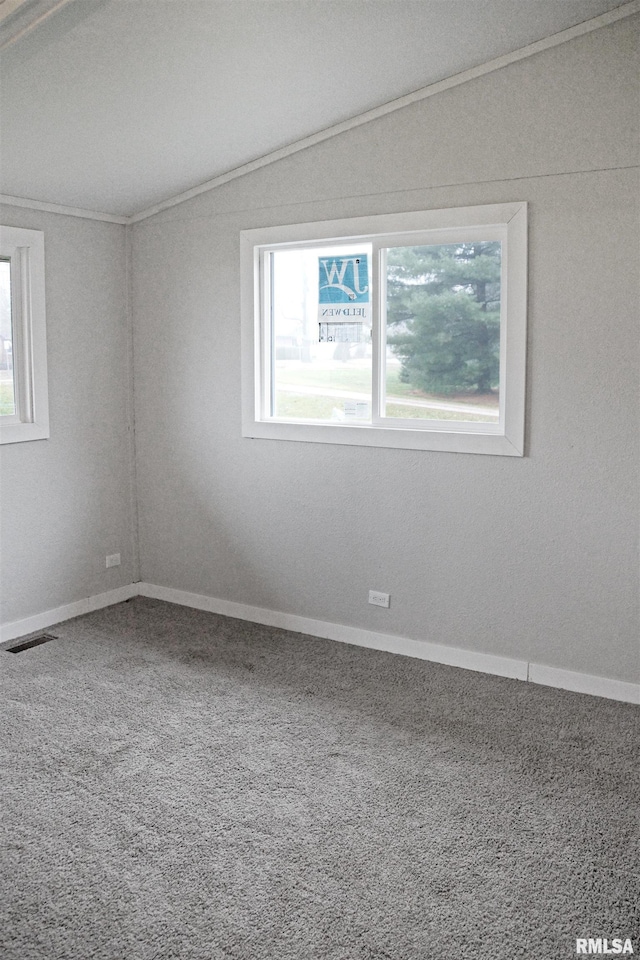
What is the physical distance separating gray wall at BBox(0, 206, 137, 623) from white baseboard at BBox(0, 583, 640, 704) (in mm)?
72

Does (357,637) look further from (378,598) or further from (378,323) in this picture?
(378,323)

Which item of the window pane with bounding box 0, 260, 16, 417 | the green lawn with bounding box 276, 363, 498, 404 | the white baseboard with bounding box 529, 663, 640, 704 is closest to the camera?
the white baseboard with bounding box 529, 663, 640, 704

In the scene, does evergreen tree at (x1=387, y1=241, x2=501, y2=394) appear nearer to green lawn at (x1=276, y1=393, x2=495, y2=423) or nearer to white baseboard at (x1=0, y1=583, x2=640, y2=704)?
green lawn at (x1=276, y1=393, x2=495, y2=423)

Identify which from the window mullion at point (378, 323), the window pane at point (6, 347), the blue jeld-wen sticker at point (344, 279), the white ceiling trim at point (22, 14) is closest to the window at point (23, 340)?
the window pane at point (6, 347)

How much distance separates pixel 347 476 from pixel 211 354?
1.13m

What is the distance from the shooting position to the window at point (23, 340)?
4562 millimetres

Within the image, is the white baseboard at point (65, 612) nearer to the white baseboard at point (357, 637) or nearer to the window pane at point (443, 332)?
the white baseboard at point (357, 637)

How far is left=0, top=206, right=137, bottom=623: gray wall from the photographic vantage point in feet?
15.3

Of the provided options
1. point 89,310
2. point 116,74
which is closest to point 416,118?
point 116,74

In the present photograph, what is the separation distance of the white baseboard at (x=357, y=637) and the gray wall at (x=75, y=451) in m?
0.07

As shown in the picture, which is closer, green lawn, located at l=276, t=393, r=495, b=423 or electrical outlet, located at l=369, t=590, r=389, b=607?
green lawn, located at l=276, t=393, r=495, b=423
